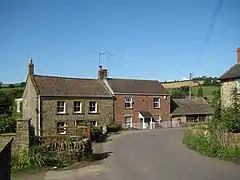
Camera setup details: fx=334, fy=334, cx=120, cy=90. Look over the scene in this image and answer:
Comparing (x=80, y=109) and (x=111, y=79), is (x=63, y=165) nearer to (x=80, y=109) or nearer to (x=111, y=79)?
(x=80, y=109)

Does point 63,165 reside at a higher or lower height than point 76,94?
lower

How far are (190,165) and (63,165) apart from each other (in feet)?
19.8

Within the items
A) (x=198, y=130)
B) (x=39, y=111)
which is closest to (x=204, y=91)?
(x=39, y=111)

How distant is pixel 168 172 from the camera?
14.1m

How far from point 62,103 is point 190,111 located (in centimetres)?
2032

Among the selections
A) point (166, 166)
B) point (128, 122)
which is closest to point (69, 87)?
point (128, 122)

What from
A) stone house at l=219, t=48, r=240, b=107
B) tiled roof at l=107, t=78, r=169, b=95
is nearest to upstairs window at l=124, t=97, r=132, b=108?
tiled roof at l=107, t=78, r=169, b=95

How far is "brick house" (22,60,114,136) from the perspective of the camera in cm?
3619

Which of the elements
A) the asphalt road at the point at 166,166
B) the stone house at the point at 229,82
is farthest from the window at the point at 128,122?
the asphalt road at the point at 166,166

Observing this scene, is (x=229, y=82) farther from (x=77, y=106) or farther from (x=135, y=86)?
(x=135, y=86)

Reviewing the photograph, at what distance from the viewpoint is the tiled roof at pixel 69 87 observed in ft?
123

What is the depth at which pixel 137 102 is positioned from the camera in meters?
44.5

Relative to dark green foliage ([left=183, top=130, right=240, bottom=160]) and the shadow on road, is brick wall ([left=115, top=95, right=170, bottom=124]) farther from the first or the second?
the shadow on road

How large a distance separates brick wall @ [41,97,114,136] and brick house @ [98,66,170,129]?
1.57 m
